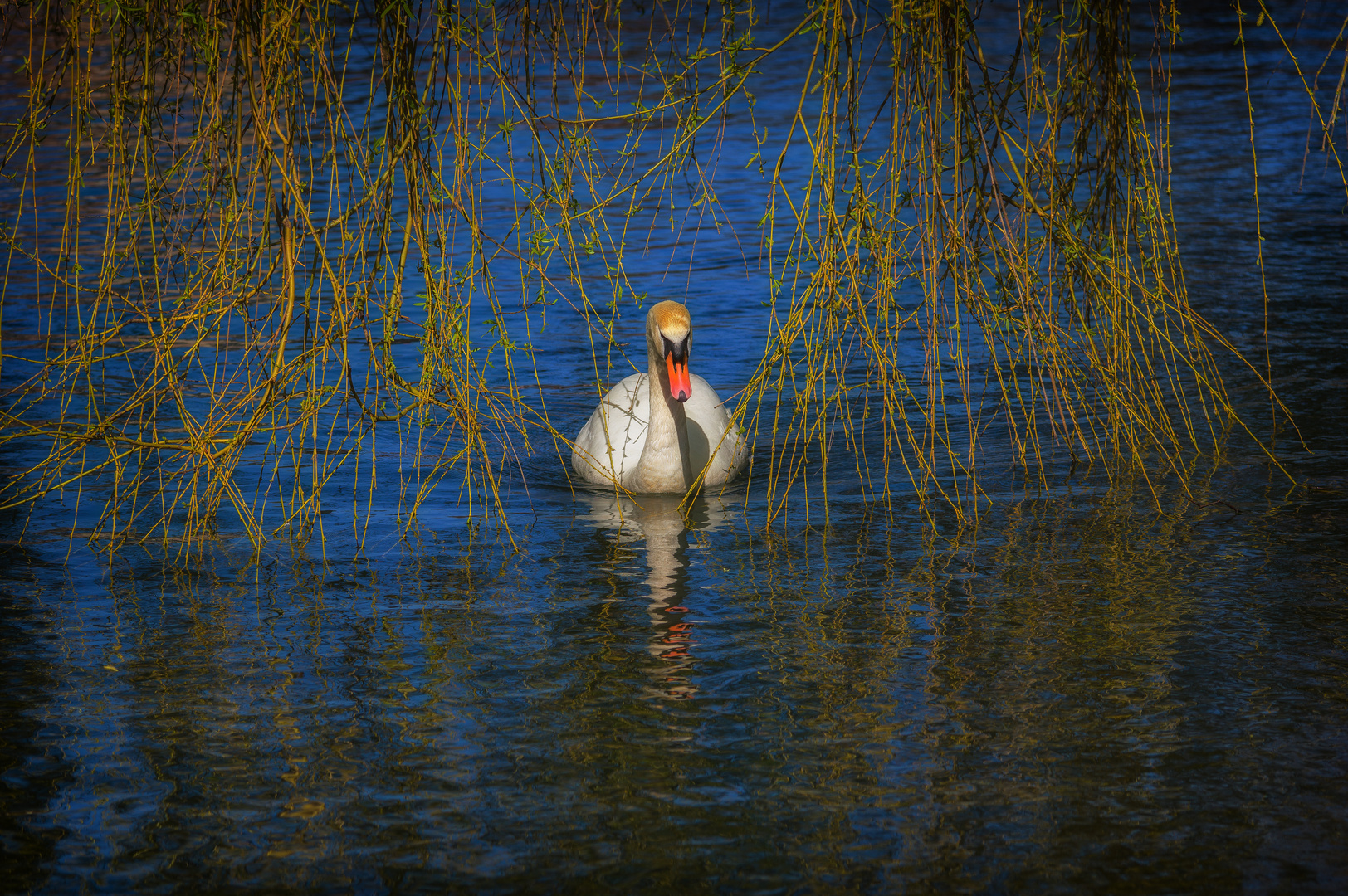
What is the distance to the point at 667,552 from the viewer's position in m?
6.48

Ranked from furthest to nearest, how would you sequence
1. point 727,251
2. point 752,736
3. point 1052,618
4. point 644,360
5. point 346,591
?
point 727,251 → point 644,360 → point 346,591 → point 1052,618 → point 752,736

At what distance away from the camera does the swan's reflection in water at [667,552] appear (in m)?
5.16

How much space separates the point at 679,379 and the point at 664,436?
1.45 feet

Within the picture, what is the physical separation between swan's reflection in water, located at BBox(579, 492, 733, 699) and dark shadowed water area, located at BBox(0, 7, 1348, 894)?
0.02m

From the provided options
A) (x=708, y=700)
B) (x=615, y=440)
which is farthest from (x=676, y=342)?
(x=708, y=700)

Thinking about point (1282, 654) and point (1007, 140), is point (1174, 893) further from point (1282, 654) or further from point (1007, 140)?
point (1007, 140)

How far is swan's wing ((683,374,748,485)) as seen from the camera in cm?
743

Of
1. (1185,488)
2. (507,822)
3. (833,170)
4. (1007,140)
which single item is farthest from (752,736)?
(1185,488)

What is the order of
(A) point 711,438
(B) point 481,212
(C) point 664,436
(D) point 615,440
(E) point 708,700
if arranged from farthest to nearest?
(A) point 711,438 < (D) point 615,440 < (C) point 664,436 < (B) point 481,212 < (E) point 708,700

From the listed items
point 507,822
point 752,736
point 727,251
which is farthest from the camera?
point 727,251

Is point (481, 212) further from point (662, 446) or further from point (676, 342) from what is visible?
point (662, 446)

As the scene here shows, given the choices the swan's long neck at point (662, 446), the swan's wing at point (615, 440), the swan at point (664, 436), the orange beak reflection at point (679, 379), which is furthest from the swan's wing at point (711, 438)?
the orange beak reflection at point (679, 379)

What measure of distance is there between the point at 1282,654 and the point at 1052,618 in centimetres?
78

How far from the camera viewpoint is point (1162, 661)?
5.02 metres
